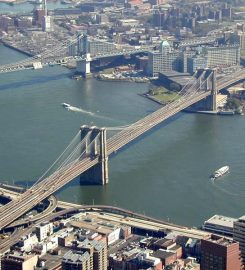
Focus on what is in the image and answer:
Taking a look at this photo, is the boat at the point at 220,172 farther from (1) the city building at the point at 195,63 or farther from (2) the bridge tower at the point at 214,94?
(1) the city building at the point at 195,63

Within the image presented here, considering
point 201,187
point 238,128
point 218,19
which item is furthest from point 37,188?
point 218,19

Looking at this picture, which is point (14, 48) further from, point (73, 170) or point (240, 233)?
point (240, 233)

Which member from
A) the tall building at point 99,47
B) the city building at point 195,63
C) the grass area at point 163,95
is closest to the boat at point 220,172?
the grass area at point 163,95

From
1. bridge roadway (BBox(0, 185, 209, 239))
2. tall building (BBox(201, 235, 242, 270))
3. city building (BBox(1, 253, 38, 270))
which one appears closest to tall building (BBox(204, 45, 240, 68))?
bridge roadway (BBox(0, 185, 209, 239))

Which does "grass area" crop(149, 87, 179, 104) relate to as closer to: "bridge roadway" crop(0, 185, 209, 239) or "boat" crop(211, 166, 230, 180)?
"boat" crop(211, 166, 230, 180)

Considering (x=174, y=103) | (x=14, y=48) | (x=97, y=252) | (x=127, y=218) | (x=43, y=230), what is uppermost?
(x=97, y=252)

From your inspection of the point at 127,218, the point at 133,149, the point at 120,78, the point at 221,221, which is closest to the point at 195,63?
the point at 120,78
